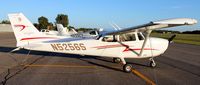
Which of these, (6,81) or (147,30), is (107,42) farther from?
(6,81)

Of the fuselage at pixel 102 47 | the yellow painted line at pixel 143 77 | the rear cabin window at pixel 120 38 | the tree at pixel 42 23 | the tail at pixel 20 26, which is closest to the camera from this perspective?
the yellow painted line at pixel 143 77

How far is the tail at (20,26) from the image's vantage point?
44.4 ft

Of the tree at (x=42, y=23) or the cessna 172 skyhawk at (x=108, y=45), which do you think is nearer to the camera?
the cessna 172 skyhawk at (x=108, y=45)

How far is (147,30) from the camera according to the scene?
40.0 ft

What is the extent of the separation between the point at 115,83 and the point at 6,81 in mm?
3269

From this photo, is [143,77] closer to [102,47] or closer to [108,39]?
[102,47]

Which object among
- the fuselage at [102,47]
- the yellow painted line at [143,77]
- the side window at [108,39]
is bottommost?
the yellow painted line at [143,77]

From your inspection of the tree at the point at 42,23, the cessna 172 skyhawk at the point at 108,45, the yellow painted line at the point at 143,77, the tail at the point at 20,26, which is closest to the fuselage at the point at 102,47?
the cessna 172 skyhawk at the point at 108,45

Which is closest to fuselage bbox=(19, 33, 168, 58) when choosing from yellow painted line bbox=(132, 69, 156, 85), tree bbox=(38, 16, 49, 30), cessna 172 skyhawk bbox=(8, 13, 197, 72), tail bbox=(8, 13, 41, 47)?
cessna 172 skyhawk bbox=(8, 13, 197, 72)

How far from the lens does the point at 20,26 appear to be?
1363 cm

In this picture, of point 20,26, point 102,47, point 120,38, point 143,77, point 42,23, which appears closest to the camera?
point 143,77

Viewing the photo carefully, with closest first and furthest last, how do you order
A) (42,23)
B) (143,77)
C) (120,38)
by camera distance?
(143,77) < (120,38) < (42,23)

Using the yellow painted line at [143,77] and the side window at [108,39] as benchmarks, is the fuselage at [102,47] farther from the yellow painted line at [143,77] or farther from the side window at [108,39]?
the yellow painted line at [143,77]

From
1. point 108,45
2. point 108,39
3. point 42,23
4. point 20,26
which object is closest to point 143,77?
point 108,45
